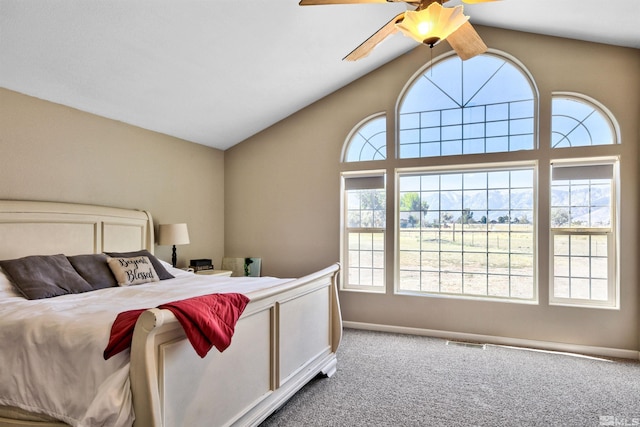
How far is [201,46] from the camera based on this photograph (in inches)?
126

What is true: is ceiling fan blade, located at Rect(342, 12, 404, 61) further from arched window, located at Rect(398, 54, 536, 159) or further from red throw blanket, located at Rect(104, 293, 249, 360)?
arched window, located at Rect(398, 54, 536, 159)

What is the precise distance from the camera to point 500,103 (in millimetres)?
4074

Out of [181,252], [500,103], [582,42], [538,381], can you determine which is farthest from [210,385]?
[582,42]

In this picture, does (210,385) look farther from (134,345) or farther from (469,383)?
(469,383)

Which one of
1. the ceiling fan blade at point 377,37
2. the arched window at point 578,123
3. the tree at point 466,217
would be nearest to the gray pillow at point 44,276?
the ceiling fan blade at point 377,37

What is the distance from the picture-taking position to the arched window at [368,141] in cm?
457

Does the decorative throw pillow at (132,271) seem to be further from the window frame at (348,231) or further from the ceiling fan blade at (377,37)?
the ceiling fan blade at (377,37)

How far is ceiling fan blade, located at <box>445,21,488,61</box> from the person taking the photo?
2.34 metres

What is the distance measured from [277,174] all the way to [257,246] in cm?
103

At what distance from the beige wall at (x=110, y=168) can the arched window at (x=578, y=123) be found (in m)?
4.17

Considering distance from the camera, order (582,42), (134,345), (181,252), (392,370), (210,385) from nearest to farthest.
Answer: (134,345) < (210,385) < (392,370) < (582,42) < (181,252)

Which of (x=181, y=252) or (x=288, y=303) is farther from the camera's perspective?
(x=181, y=252)

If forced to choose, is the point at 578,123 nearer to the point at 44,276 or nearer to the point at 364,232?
the point at 364,232

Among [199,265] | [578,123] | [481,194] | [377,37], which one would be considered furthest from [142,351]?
[578,123]
